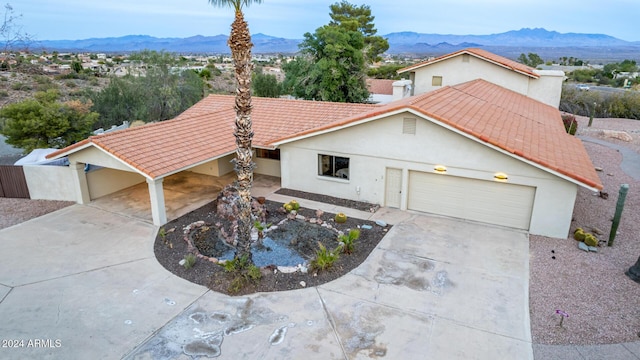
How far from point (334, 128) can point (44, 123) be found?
55.1 feet

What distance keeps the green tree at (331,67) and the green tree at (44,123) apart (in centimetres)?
1786

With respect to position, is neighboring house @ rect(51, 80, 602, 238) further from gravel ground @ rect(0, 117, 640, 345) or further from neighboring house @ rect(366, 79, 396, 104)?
neighboring house @ rect(366, 79, 396, 104)

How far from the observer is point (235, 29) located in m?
10.3

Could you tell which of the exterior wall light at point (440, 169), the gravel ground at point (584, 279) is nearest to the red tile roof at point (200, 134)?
the gravel ground at point (584, 279)

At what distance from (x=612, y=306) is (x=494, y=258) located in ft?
10.3

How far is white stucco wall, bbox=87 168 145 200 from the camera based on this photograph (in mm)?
17183

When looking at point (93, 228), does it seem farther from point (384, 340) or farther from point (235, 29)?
point (384, 340)

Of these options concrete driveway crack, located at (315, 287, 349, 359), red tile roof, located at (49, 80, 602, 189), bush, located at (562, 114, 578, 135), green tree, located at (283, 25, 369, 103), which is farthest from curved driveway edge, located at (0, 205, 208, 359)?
bush, located at (562, 114, 578, 135)

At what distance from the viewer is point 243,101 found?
34.4 feet

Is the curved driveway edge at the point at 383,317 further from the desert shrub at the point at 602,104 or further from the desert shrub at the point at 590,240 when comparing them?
the desert shrub at the point at 602,104

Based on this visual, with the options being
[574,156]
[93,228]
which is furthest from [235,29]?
[574,156]

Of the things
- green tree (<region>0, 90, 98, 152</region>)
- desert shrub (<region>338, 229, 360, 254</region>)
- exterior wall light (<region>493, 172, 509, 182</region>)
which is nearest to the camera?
desert shrub (<region>338, 229, 360, 254</region>)

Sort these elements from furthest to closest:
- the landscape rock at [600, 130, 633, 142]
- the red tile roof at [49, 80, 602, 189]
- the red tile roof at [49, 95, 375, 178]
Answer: the landscape rock at [600, 130, 633, 142]
the red tile roof at [49, 95, 375, 178]
the red tile roof at [49, 80, 602, 189]

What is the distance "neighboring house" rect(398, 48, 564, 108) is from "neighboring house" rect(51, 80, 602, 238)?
9.76 m
